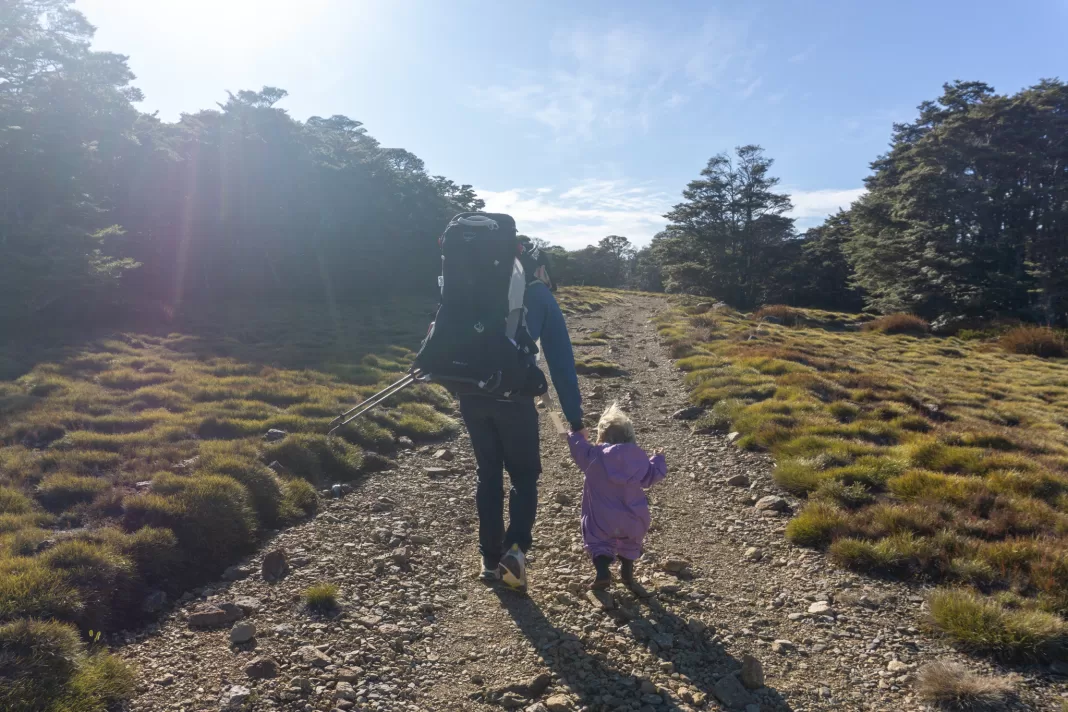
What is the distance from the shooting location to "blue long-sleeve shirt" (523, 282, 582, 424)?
4.20 metres

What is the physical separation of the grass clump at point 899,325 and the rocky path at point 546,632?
2832 centimetres

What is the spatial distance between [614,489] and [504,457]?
2.77 ft

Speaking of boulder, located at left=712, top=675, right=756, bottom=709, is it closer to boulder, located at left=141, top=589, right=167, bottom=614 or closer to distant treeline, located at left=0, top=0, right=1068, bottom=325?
boulder, located at left=141, top=589, right=167, bottom=614

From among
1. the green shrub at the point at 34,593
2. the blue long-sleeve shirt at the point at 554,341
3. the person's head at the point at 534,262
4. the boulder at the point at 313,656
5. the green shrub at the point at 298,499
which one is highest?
the person's head at the point at 534,262

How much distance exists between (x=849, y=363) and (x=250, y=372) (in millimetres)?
15026

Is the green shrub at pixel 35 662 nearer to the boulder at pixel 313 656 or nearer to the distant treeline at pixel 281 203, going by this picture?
the boulder at pixel 313 656

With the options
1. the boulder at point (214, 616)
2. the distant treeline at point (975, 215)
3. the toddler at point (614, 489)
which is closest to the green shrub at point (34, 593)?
the boulder at point (214, 616)

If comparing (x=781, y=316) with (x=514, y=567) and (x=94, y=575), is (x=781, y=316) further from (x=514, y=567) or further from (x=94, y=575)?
(x=94, y=575)

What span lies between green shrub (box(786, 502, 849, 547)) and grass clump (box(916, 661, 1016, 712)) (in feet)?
6.22

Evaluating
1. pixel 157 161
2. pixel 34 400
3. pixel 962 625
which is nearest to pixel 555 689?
pixel 962 625

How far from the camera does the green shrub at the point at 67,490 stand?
553 cm

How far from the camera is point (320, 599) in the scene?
4246mm

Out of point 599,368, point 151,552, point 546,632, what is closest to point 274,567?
point 151,552

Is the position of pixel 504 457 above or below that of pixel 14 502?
above
